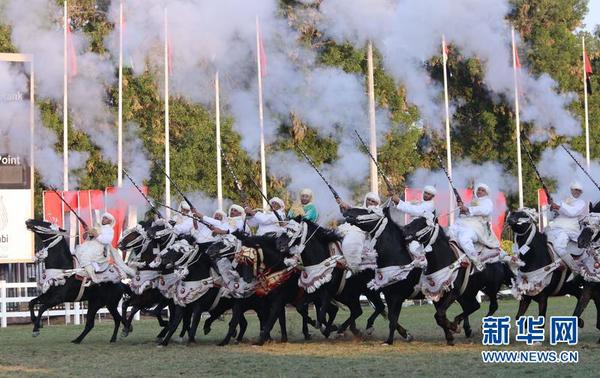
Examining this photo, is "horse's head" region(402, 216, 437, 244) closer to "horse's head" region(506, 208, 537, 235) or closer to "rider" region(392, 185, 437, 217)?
"rider" region(392, 185, 437, 217)

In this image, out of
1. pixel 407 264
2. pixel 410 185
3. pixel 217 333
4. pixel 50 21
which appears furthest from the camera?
pixel 410 185

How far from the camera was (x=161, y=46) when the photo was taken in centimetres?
4400

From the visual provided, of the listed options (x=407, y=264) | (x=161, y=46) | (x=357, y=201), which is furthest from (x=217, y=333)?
(x=161, y=46)

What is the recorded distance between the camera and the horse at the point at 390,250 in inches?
798

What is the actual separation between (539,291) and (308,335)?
4.47 meters

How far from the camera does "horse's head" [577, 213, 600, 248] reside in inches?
795

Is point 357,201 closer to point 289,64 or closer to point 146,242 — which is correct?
point 289,64

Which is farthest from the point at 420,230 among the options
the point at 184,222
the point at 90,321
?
the point at 90,321

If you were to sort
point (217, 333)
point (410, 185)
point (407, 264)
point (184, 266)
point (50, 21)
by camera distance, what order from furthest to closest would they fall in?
point (410, 185) → point (50, 21) → point (217, 333) → point (184, 266) → point (407, 264)

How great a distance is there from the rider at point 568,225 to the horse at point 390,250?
91.0 inches

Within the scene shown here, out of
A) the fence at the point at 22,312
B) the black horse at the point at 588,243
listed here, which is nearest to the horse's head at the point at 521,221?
the black horse at the point at 588,243

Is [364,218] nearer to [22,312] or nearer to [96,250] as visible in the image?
[96,250]

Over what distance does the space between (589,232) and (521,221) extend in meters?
1.05

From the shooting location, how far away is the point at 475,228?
21.6 m
